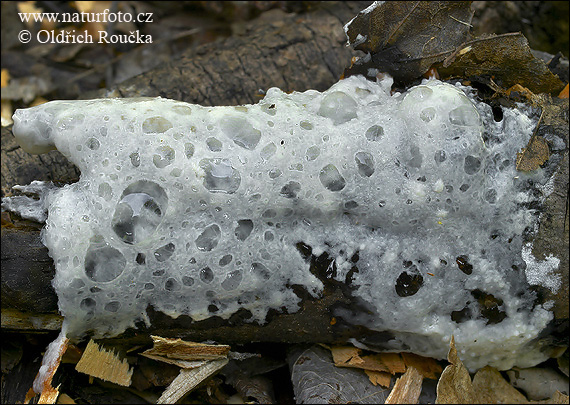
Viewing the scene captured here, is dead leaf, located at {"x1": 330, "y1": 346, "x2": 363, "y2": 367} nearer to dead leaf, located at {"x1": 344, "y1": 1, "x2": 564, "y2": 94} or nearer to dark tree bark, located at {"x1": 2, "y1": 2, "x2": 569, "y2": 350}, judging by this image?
dark tree bark, located at {"x1": 2, "y1": 2, "x2": 569, "y2": 350}

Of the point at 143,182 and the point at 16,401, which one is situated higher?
the point at 143,182

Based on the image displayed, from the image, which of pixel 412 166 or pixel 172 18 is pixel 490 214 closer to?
pixel 412 166

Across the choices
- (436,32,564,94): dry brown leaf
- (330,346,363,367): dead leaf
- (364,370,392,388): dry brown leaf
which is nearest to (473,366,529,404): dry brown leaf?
(364,370,392,388): dry brown leaf

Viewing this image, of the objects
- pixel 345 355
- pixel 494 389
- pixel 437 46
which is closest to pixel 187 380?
pixel 345 355

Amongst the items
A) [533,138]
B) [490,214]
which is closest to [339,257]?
[490,214]

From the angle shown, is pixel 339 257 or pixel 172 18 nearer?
pixel 339 257
